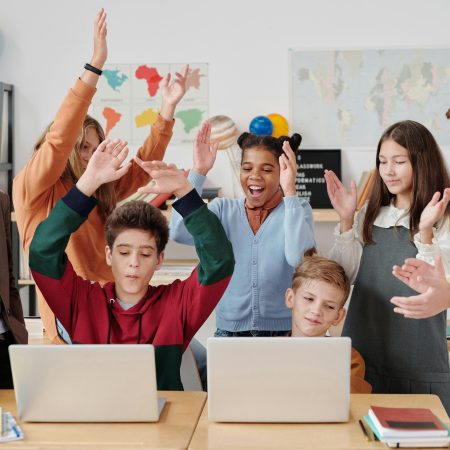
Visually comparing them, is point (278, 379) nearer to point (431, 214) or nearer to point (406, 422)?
point (406, 422)

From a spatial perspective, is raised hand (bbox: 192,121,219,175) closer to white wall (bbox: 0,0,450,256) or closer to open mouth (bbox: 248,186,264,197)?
open mouth (bbox: 248,186,264,197)

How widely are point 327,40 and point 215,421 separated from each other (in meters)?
3.01

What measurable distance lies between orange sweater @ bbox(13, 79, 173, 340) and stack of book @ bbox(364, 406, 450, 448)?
1.15 meters

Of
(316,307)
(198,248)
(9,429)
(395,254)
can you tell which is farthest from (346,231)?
(9,429)

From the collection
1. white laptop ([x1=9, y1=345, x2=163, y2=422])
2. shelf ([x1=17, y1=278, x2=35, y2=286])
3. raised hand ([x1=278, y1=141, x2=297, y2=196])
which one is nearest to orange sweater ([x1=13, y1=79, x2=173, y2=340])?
raised hand ([x1=278, y1=141, x2=297, y2=196])

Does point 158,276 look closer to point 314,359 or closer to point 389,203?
point 389,203

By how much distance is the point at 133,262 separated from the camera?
6.85 feet

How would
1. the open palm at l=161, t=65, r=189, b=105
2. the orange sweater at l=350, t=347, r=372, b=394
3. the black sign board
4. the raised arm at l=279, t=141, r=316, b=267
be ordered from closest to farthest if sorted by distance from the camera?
the orange sweater at l=350, t=347, r=372, b=394 < the raised arm at l=279, t=141, r=316, b=267 < the open palm at l=161, t=65, r=189, b=105 < the black sign board

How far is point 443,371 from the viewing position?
87.1 inches

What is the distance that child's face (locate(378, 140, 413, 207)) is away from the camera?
2.19 metres

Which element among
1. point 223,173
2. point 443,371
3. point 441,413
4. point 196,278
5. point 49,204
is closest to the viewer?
point 441,413

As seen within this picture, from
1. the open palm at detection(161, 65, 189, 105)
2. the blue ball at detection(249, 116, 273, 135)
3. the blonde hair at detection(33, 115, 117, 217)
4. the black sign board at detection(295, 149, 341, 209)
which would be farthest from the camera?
the black sign board at detection(295, 149, 341, 209)

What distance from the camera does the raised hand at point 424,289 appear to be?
5.96 feet

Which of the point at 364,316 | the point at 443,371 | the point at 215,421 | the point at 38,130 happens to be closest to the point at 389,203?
the point at 364,316
